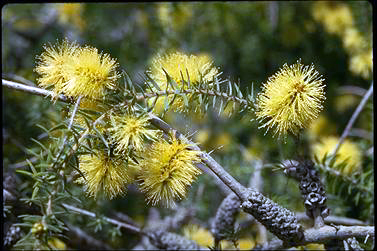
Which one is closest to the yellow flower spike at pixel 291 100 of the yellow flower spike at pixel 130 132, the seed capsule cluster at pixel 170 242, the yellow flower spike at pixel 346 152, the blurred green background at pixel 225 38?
the yellow flower spike at pixel 130 132

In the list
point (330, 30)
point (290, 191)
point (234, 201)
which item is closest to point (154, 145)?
point (234, 201)

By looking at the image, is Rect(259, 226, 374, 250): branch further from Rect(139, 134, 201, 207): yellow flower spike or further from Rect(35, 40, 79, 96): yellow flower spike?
Rect(35, 40, 79, 96): yellow flower spike

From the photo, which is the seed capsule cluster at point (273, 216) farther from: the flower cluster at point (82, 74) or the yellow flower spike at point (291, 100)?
the flower cluster at point (82, 74)

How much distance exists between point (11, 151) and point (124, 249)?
0.33m

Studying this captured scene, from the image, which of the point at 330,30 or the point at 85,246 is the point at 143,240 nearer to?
the point at 85,246

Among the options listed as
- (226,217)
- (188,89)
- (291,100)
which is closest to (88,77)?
(188,89)

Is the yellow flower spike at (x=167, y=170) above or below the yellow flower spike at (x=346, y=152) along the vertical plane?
below

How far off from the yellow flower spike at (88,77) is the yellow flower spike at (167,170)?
8 cm

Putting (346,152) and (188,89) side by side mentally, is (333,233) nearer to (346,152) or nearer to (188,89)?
(188,89)

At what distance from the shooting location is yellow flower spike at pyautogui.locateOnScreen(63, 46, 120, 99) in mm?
561

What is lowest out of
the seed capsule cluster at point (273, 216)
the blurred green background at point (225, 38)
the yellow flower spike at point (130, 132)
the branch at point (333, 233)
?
the branch at point (333, 233)

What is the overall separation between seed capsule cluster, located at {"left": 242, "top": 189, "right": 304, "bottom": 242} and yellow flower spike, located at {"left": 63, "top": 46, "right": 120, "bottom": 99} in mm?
199

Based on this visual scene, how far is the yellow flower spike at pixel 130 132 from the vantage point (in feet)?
1.78

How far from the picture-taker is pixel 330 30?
1.38m
